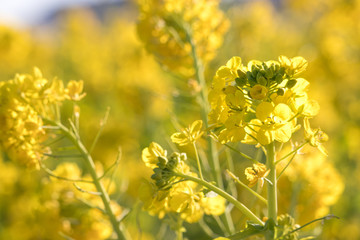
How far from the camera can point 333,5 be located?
4.27 meters

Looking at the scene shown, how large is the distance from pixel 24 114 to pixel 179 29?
44.6 inches

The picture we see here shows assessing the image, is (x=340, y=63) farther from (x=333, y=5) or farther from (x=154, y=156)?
(x=154, y=156)

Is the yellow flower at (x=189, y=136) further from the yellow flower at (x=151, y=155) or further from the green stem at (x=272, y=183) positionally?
the green stem at (x=272, y=183)

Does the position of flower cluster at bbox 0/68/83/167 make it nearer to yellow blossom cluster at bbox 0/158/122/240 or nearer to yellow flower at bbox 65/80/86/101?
yellow flower at bbox 65/80/86/101

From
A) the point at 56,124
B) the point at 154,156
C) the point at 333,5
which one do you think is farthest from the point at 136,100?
the point at 154,156

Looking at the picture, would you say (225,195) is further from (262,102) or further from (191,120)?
(191,120)

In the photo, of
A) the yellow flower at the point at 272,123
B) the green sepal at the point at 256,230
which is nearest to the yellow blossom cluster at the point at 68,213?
the green sepal at the point at 256,230

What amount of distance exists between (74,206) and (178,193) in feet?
3.15

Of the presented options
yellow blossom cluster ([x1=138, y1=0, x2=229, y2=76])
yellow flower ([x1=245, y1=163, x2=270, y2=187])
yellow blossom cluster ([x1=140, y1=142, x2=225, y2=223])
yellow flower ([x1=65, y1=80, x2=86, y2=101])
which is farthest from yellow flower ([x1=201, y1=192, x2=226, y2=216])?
yellow blossom cluster ([x1=138, y1=0, x2=229, y2=76])

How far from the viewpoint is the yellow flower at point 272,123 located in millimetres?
971

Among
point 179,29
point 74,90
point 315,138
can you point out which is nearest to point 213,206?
point 315,138

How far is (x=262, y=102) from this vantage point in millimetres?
980

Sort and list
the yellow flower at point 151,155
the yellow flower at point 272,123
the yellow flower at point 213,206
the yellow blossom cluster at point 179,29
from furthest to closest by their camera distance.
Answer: the yellow blossom cluster at point 179,29 < the yellow flower at point 213,206 < the yellow flower at point 151,155 < the yellow flower at point 272,123

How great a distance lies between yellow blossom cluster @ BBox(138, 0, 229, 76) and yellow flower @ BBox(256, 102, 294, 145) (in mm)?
1222
